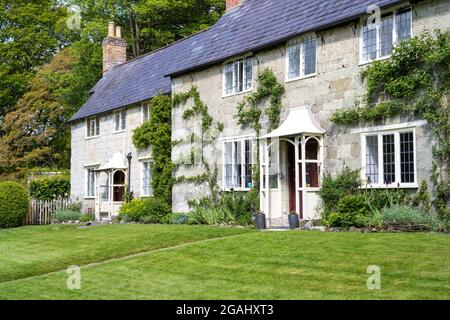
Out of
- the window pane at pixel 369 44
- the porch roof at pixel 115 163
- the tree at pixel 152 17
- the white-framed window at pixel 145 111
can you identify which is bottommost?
the porch roof at pixel 115 163

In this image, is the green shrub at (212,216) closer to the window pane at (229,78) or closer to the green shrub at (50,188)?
the window pane at (229,78)

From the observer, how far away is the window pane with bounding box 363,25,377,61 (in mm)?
16297

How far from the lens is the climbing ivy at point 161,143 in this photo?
25109 millimetres

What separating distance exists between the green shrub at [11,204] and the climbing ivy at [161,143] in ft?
20.8

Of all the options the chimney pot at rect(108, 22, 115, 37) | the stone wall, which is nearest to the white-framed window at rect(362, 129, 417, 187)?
the stone wall

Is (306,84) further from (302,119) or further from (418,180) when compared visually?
(418,180)

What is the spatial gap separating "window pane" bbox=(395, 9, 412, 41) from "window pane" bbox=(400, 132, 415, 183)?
8.57 ft

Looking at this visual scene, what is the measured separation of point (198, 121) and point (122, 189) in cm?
922

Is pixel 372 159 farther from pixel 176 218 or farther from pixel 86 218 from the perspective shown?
pixel 86 218

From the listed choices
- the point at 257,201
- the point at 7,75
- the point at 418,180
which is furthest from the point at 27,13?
the point at 418,180

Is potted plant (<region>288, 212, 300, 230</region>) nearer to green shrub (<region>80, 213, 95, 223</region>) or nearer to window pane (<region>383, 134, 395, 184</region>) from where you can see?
window pane (<region>383, 134, 395, 184</region>)

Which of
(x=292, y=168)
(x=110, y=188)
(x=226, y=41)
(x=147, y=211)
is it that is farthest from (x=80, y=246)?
(x=110, y=188)

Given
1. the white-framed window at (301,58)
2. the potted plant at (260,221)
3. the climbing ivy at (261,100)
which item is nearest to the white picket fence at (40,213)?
the climbing ivy at (261,100)

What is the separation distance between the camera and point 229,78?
21.6 metres
